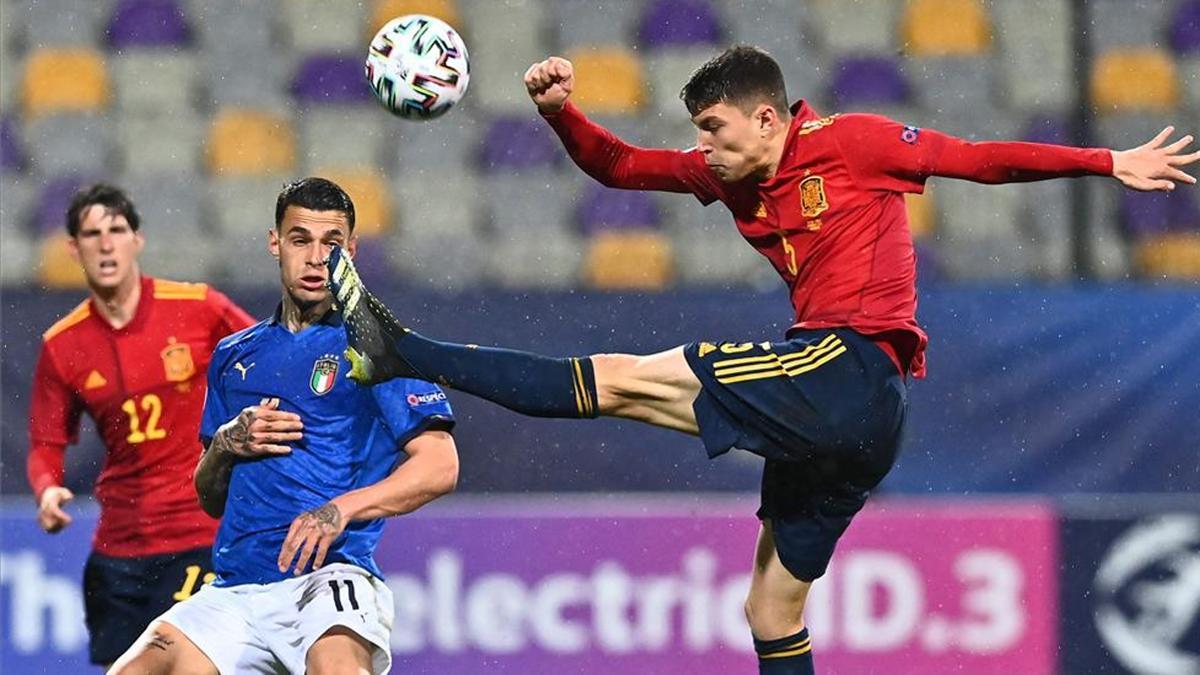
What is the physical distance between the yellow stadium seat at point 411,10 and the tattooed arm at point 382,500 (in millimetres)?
5220

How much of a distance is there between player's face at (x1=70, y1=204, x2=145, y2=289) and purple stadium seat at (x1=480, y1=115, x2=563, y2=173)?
2852 millimetres

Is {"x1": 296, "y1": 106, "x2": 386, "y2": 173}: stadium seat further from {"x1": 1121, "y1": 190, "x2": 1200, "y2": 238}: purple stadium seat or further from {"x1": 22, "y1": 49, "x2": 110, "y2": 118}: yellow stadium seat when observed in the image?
{"x1": 1121, "y1": 190, "x2": 1200, "y2": 238}: purple stadium seat

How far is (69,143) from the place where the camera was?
945cm

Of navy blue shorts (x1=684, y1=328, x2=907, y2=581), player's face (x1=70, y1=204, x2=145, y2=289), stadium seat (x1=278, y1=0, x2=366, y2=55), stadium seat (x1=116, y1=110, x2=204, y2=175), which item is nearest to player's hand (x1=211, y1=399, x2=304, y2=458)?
navy blue shorts (x1=684, y1=328, x2=907, y2=581)

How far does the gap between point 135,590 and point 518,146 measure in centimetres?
365

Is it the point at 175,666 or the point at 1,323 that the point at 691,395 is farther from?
the point at 1,323

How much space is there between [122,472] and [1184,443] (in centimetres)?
444

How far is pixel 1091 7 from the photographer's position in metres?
8.90

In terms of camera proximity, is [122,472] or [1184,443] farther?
[1184,443]

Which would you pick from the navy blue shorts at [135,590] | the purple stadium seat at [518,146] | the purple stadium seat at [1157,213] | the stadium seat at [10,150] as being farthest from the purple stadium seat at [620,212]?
the navy blue shorts at [135,590]

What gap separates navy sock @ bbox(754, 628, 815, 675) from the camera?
5531 mm

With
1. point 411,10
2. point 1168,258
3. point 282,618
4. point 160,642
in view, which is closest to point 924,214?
point 1168,258

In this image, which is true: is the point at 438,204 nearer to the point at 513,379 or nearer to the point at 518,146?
the point at 518,146


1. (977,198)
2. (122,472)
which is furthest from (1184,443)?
(122,472)
